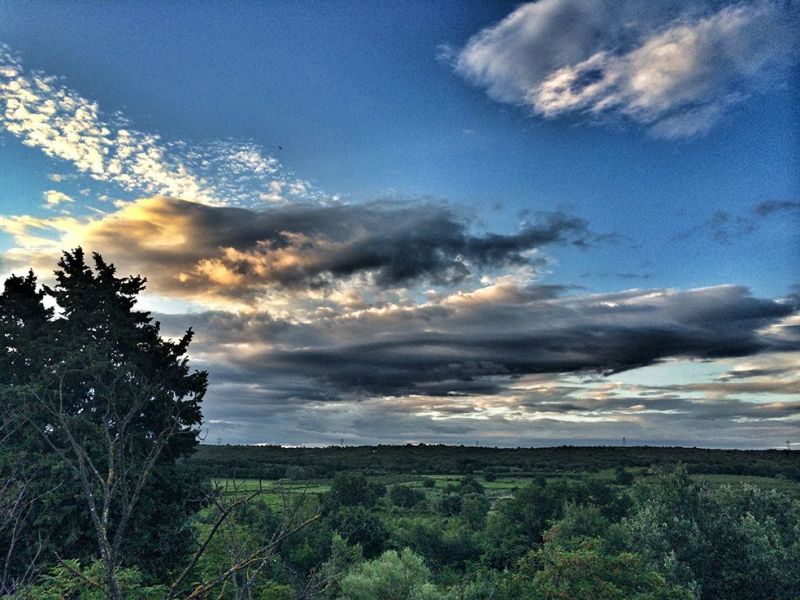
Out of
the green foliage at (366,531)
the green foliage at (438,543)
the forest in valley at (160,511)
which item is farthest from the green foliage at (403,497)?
the forest in valley at (160,511)

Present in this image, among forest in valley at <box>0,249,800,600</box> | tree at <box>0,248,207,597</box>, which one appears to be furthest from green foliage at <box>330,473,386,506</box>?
tree at <box>0,248,207,597</box>

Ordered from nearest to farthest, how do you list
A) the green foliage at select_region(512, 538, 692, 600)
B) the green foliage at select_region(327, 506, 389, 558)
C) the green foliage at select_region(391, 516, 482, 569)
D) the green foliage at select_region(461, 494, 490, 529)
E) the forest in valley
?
the forest in valley → the green foliage at select_region(512, 538, 692, 600) → the green foliage at select_region(327, 506, 389, 558) → the green foliage at select_region(391, 516, 482, 569) → the green foliage at select_region(461, 494, 490, 529)

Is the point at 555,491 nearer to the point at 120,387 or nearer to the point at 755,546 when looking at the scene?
the point at 755,546

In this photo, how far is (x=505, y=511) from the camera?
10094 centimetres

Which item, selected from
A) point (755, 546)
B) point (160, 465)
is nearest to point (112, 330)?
point (160, 465)

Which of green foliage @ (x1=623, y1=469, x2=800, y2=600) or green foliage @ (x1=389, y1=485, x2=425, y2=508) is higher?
green foliage @ (x1=623, y1=469, x2=800, y2=600)

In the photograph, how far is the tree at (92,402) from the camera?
33.1 m

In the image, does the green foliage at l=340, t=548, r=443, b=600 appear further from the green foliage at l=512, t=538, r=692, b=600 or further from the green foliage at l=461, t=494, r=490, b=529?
the green foliage at l=461, t=494, r=490, b=529

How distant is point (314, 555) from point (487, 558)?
27.6m

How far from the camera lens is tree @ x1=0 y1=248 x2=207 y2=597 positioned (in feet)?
109

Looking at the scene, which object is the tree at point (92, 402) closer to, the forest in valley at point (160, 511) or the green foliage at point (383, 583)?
the forest in valley at point (160, 511)

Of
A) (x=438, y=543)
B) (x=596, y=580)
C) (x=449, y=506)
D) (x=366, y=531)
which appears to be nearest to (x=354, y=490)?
(x=449, y=506)

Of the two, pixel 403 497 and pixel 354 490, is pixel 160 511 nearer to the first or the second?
pixel 354 490

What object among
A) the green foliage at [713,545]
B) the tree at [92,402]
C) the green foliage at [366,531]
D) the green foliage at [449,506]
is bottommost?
the green foliage at [449,506]
